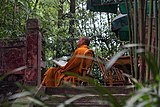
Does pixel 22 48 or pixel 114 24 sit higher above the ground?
pixel 114 24

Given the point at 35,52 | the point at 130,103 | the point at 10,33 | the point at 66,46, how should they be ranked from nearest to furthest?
the point at 130,103, the point at 35,52, the point at 10,33, the point at 66,46

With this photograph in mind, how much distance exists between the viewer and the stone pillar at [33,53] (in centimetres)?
475

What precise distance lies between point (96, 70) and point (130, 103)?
33.3 feet

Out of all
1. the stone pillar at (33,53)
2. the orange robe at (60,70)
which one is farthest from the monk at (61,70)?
the stone pillar at (33,53)

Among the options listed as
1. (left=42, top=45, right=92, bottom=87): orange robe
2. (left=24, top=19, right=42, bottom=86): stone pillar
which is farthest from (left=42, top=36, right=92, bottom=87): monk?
(left=24, top=19, right=42, bottom=86): stone pillar

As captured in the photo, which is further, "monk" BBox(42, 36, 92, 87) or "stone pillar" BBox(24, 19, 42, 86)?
"monk" BBox(42, 36, 92, 87)

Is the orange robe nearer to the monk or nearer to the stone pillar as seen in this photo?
the monk

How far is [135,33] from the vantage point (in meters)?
2.21

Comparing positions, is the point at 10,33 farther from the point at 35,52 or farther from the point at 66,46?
the point at 66,46

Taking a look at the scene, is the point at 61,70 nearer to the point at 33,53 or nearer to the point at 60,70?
the point at 60,70

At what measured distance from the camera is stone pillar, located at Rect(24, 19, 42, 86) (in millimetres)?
4750

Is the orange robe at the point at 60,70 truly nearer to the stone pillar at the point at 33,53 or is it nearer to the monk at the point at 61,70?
the monk at the point at 61,70

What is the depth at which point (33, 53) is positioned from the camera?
4.89m

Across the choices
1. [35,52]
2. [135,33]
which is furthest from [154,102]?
[35,52]
